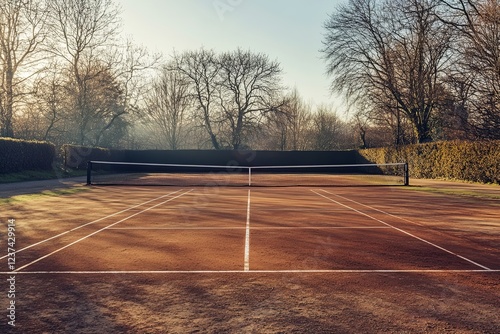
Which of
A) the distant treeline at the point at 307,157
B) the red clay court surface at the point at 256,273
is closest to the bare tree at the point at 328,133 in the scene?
the distant treeline at the point at 307,157

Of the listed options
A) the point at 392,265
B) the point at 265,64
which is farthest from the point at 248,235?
the point at 265,64

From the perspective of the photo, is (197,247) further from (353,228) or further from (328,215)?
(328,215)

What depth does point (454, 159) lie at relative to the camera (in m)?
26.2

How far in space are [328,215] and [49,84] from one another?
30.8 meters

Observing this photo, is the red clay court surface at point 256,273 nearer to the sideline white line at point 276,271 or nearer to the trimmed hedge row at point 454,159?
the sideline white line at point 276,271

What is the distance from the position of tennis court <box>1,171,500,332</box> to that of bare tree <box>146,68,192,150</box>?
50285 mm

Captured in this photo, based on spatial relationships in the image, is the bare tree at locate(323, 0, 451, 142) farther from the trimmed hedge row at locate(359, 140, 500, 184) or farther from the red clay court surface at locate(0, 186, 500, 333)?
the red clay court surface at locate(0, 186, 500, 333)

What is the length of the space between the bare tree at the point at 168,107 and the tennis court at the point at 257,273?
50.3 metres

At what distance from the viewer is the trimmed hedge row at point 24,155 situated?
23.8 metres

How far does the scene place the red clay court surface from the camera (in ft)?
12.9

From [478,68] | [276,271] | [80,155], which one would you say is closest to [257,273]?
[276,271]

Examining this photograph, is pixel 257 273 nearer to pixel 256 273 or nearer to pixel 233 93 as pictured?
pixel 256 273

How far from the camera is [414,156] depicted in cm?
3216

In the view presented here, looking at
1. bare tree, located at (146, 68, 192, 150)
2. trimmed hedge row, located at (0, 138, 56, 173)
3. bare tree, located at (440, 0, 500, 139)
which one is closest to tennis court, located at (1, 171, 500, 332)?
bare tree, located at (440, 0, 500, 139)
